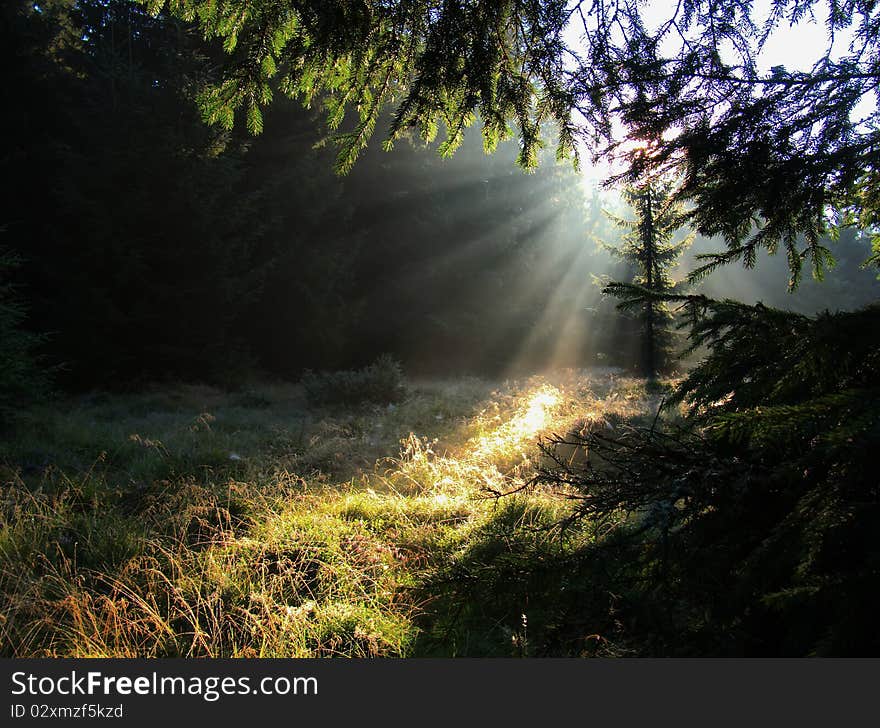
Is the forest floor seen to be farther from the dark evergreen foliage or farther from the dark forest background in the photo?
the dark forest background

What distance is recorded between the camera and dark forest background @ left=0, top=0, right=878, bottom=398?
42.4ft

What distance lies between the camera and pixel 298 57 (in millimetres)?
2389

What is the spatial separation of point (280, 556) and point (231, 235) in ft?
44.7

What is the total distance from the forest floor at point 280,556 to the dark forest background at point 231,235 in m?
5.24

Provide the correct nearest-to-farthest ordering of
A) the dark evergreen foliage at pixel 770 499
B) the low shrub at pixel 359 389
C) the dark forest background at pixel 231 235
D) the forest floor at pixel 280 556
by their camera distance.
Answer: the dark evergreen foliage at pixel 770 499, the forest floor at pixel 280 556, the low shrub at pixel 359 389, the dark forest background at pixel 231 235

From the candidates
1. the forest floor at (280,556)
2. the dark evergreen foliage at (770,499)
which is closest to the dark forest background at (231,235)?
the forest floor at (280,556)

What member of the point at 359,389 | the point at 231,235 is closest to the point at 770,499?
the point at 359,389

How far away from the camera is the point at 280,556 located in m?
3.31

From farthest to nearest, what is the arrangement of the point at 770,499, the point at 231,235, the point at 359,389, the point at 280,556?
1. the point at 231,235
2. the point at 359,389
3. the point at 280,556
4. the point at 770,499

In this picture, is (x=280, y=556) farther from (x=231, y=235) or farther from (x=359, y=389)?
(x=231, y=235)

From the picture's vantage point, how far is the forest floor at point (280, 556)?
2053mm

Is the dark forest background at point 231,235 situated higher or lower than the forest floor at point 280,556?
higher

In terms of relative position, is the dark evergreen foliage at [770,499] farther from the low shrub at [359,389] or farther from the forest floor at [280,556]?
the low shrub at [359,389]

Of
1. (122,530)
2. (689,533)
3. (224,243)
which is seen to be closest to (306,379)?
(224,243)
